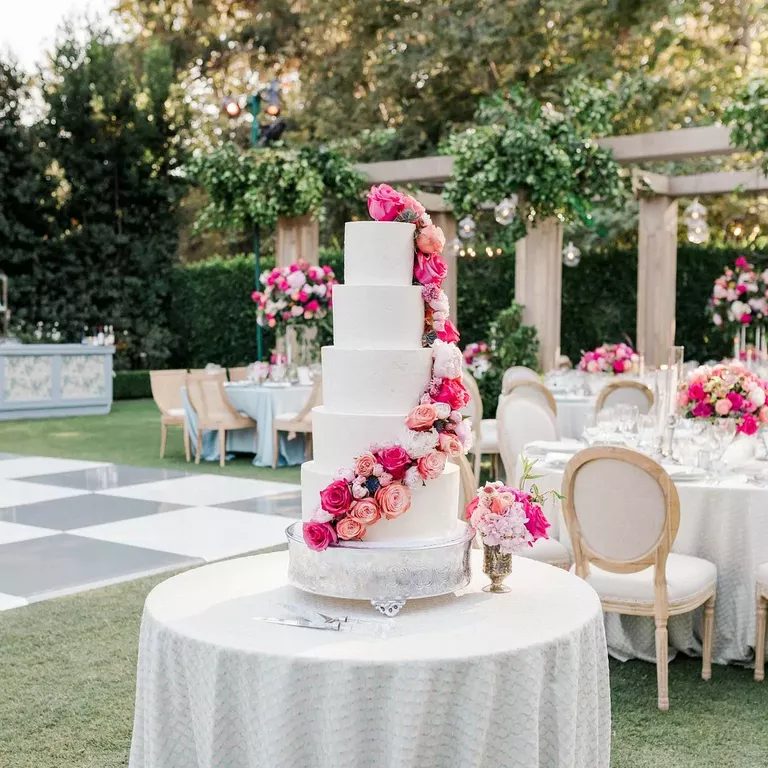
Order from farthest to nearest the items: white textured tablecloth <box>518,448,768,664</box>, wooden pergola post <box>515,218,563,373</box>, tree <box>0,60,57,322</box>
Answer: tree <box>0,60,57,322</box>, wooden pergola post <box>515,218,563,373</box>, white textured tablecloth <box>518,448,768,664</box>

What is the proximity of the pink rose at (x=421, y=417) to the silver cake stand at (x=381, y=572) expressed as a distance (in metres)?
0.32

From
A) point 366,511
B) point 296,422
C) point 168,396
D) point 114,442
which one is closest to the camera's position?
point 366,511

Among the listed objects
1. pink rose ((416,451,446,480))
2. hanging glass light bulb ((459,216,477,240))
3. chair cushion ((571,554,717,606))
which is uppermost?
hanging glass light bulb ((459,216,477,240))

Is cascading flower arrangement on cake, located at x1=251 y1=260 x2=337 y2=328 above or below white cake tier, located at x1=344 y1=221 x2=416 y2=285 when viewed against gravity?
above

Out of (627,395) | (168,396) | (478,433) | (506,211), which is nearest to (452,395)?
(627,395)

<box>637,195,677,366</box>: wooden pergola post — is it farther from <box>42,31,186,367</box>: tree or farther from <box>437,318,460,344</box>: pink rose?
<box>437,318,460,344</box>: pink rose

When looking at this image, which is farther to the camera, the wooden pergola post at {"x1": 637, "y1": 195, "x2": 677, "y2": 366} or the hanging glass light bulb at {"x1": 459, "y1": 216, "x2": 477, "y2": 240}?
the wooden pergola post at {"x1": 637, "y1": 195, "x2": 677, "y2": 366}

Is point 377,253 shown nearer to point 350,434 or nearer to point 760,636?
point 350,434

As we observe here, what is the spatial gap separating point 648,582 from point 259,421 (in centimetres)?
694

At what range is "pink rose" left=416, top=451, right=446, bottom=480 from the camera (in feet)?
8.77

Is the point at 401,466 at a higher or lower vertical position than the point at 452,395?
lower

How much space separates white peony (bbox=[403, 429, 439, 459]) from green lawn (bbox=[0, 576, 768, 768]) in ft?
4.81

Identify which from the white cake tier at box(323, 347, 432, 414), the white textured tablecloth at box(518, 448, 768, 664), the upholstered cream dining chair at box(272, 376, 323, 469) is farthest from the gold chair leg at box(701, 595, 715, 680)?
the upholstered cream dining chair at box(272, 376, 323, 469)

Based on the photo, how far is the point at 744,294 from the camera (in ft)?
35.9
